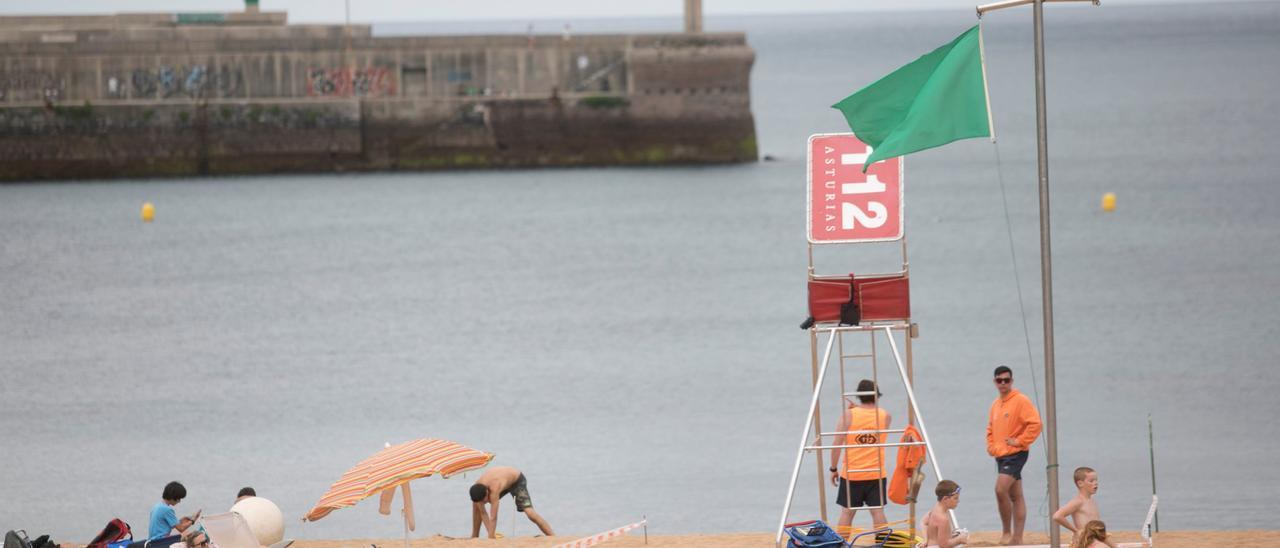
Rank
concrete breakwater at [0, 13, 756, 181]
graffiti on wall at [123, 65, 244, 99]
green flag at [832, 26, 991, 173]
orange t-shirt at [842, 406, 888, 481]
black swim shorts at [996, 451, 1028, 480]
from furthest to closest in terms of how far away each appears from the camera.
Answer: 1. graffiti on wall at [123, 65, 244, 99]
2. concrete breakwater at [0, 13, 756, 181]
3. orange t-shirt at [842, 406, 888, 481]
4. black swim shorts at [996, 451, 1028, 480]
5. green flag at [832, 26, 991, 173]

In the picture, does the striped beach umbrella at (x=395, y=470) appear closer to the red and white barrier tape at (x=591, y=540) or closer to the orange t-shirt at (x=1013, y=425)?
the red and white barrier tape at (x=591, y=540)

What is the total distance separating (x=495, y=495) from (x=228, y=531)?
431 centimetres

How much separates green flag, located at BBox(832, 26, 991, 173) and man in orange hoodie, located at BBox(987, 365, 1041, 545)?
8.12 ft

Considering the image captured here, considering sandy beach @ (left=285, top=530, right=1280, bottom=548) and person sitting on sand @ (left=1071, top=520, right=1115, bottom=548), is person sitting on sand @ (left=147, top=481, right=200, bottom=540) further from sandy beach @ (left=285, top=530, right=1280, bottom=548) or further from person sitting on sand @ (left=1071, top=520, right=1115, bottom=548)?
person sitting on sand @ (left=1071, top=520, right=1115, bottom=548)

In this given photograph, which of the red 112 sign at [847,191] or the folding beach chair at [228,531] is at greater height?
the red 112 sign at [847,191]

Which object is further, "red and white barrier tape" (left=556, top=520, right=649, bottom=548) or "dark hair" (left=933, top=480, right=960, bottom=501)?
"red and white barrier tape" (left=556, top=520, right=649, bottom=548)

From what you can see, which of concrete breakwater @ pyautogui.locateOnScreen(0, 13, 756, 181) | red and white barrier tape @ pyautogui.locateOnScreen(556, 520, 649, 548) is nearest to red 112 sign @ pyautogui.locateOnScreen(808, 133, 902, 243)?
red and white barrier tape @ pyautogui.locateOnScreen(556, 520, 649, 548)

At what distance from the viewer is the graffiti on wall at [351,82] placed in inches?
2992

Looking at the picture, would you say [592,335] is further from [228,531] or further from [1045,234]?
[1045,234]

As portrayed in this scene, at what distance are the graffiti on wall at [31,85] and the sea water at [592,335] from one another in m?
3.97

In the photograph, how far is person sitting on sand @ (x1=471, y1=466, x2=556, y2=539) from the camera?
58.0 feet

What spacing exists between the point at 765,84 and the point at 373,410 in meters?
153


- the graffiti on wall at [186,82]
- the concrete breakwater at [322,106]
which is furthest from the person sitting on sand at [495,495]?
the graffiti on wall at [186,82]

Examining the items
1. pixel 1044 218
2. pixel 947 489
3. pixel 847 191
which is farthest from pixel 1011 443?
pixel 1044 218
